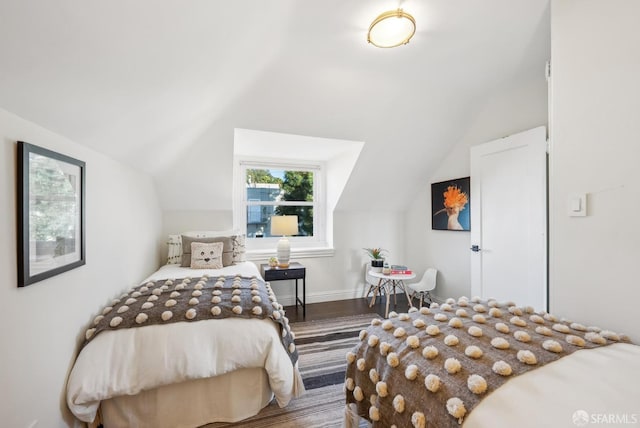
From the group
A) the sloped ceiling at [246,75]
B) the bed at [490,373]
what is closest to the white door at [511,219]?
the sloped ceiling at [246,75]

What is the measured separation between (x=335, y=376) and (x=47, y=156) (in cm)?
215

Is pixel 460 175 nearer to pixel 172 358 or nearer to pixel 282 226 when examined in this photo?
pixel 282 226

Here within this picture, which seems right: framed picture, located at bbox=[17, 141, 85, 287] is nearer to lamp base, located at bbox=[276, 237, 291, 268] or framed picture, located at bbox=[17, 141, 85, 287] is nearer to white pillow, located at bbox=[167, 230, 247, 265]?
white pillow, located at bbox=[167, 230, 247, 265]

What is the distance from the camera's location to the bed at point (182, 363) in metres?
1.38

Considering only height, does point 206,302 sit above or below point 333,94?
below

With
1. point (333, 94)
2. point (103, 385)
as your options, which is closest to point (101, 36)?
point (103, 385)

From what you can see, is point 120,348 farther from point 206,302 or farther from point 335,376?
point 335,376

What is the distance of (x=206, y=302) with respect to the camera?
175 cm

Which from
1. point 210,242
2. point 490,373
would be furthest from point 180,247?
point 490,373

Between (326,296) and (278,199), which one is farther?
(278,199)

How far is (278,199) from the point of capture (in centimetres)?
394

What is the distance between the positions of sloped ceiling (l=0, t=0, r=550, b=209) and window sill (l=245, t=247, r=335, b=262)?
69 cm

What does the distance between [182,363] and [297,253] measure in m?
2.31

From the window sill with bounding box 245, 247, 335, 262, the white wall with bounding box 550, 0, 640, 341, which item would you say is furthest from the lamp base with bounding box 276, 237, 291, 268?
the white wall with bounding box 550, 0, 640, 341
